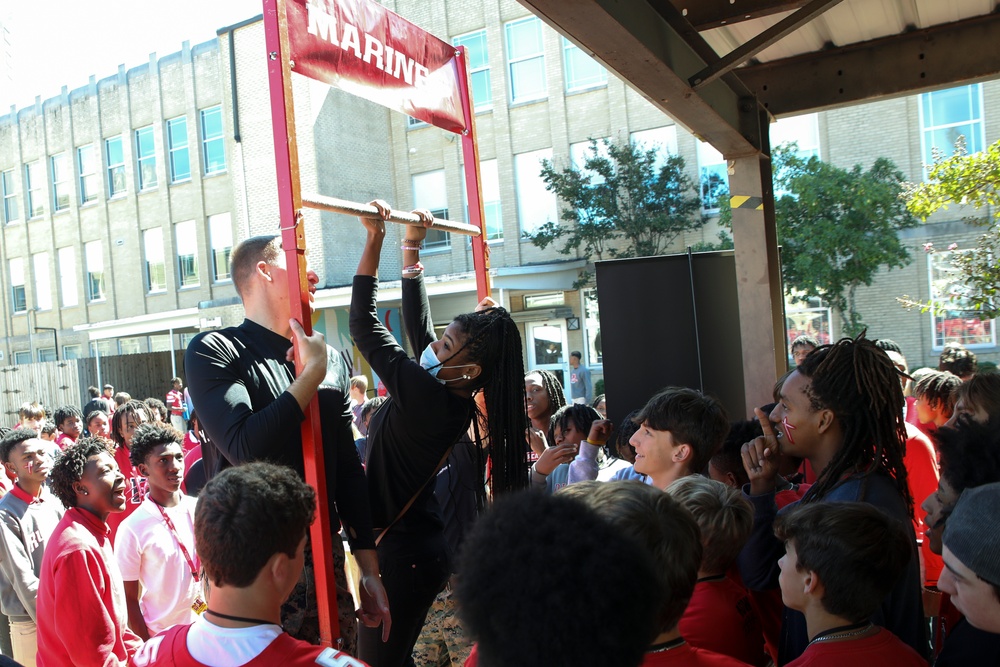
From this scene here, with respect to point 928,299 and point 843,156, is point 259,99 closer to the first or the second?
point 843,156

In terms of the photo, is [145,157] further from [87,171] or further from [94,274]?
[94,274]

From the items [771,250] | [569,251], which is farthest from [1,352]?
[771,250]

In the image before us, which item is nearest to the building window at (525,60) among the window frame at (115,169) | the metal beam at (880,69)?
the window frame at (115,169)

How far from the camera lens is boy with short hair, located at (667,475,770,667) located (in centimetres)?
221

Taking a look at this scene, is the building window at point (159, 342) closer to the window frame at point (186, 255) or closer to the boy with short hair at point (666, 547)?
the window frame at point (186, 255)

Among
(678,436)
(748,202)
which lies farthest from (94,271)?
(678,436)

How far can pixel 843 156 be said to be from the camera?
1675 centimetres

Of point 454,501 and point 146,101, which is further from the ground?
point 146,101

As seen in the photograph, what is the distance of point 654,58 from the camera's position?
3666 mm

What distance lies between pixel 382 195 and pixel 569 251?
6251 millimetres

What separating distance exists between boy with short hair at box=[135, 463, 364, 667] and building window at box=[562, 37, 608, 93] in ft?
61.8

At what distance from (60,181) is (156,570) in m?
27.9

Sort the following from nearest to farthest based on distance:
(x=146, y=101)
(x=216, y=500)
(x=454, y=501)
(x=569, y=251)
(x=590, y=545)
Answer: (x=590, y=545) → (x=216, y=500) → (x=454, y=501) → (x=569, y=251) → (x=146, y=101)

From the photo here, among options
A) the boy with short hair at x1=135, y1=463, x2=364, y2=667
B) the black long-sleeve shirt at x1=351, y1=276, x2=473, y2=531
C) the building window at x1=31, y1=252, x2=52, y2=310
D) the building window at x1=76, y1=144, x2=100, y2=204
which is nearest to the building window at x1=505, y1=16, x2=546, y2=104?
the building window at x1=76, y1=144, x2=100, y2=204
